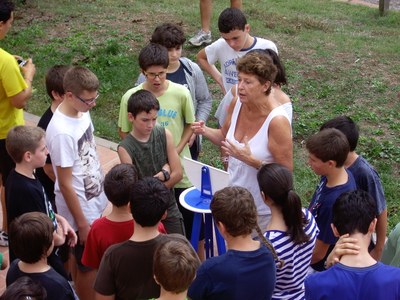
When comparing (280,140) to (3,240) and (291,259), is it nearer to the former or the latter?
(291,259)

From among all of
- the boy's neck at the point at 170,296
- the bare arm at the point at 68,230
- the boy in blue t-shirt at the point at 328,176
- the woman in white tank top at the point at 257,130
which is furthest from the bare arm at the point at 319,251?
the bare arm at the point at 68,230

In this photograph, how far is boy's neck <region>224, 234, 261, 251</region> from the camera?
10.4 feet

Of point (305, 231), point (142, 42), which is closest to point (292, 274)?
point (305, 231)

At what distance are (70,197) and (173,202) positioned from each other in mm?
753

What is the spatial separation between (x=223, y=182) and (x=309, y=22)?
25.6 feet

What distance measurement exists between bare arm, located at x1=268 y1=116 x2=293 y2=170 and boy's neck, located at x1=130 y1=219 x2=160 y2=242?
43.4 inches

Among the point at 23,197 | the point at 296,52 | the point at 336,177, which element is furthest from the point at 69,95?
the point at 296,52

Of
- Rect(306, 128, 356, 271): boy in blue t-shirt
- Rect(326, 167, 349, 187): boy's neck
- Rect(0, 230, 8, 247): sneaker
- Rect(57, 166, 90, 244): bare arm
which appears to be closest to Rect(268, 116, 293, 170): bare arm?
Rect(306, 128, 356, 271): boy in blue t-shirt

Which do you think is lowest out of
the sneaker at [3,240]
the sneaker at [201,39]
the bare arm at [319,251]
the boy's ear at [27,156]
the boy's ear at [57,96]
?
the sneaker at [3,240]

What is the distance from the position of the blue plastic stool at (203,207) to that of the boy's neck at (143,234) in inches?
32.0

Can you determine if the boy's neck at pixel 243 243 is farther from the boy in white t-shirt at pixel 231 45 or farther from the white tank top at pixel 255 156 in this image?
the boy in white t-shirt at pixel 231 45

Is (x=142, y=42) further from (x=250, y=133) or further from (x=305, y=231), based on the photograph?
(x=305, y=231)

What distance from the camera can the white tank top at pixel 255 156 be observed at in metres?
4.08

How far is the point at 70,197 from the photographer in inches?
164
